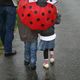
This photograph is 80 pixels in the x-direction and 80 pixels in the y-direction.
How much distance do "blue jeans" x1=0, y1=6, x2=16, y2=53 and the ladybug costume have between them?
1.22 m

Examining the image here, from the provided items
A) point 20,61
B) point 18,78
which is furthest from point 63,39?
point 18,78

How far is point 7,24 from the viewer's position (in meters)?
8.88

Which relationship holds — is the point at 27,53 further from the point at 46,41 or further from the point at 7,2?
the point at 7,2

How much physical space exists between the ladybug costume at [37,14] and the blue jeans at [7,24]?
4.01 feet

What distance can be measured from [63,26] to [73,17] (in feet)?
4.21

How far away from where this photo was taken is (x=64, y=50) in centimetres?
936

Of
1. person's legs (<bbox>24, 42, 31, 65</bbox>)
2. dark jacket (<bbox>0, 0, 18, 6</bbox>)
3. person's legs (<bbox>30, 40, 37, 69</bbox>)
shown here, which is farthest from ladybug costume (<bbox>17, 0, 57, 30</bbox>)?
dark jacket (<bbox>0, 0, 18, 6</bbox>)

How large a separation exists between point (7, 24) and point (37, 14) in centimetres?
163

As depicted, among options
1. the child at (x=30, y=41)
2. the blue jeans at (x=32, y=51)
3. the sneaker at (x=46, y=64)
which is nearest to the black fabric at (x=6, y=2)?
the child at (x=30, y=41)

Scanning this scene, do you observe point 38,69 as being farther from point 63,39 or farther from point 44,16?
point 63,39

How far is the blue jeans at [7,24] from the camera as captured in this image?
8727 millimetres

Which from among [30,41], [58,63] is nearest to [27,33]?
[30,41]

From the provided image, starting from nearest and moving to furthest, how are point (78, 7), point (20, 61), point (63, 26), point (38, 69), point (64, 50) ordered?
point (38, 69) < point (20, 61) < point (64, 50) < point (63, 26) < point (78, 7)

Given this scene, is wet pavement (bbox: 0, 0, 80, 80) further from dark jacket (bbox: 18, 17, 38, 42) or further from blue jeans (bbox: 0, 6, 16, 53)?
dark jacket (bbox: 18, 17, 38, 42)
